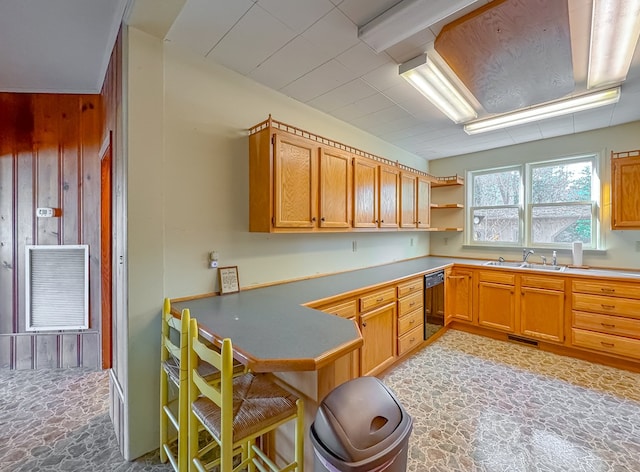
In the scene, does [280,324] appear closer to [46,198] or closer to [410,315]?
[410,315]

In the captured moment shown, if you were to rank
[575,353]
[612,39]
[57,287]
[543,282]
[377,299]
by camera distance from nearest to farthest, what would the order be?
[612,39], [377,299], [57,287], [575,353], [543,282]

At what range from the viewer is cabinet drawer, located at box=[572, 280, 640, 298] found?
2816 mm

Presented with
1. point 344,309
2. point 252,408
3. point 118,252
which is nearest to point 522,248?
point 344,309

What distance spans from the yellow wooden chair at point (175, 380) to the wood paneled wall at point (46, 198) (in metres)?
1.74

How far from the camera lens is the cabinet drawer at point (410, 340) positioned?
2.87 metres

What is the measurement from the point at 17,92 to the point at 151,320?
2866 mm

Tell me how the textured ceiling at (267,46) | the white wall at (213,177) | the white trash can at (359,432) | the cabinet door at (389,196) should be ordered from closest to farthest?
the white trash can at (359,432) < the textured ceiling at (267,46) < the white wall at (213,177) < the cabinet door at (389,196)

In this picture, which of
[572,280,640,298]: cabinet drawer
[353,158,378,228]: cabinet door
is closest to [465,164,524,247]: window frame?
[572,280,640,298]: cabinet drawer

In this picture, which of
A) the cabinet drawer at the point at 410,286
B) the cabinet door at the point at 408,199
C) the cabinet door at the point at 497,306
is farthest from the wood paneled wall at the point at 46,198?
the cabinet door at the point at 497,306

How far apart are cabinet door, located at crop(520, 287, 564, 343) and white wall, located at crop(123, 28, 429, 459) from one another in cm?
288

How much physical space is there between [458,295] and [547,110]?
2396 mm

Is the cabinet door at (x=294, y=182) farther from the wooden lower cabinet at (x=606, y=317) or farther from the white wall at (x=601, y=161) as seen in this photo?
the white wall at (x=601, y=161)

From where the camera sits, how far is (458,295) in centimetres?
394

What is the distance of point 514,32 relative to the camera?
1601 millimetres
